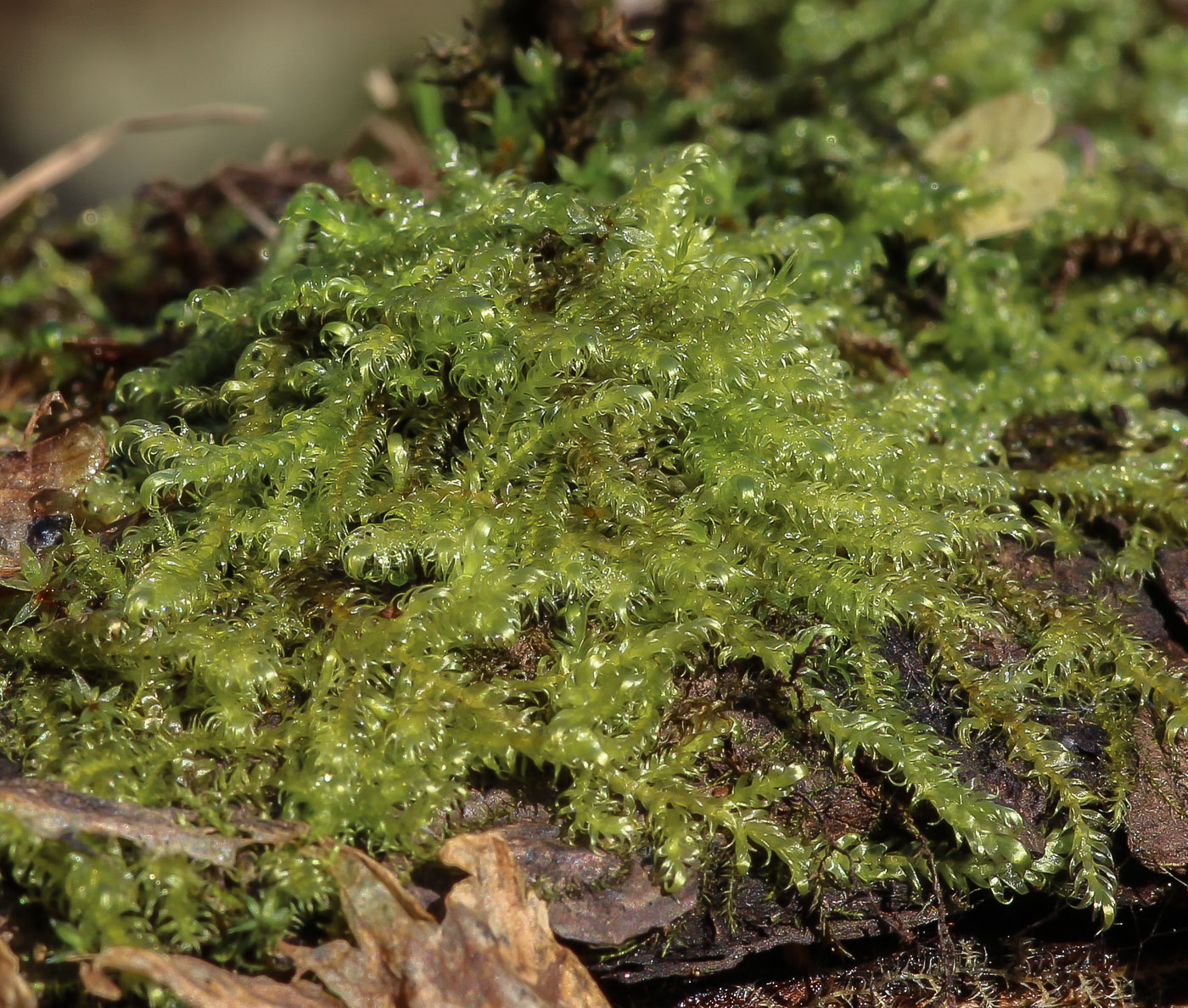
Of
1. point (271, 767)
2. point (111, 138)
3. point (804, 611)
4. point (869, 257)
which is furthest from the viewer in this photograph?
point (111, 138)

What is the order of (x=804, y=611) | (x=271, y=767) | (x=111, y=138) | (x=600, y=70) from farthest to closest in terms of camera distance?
(x=111, y=138)
(x=600, y=70)
(x=804, y=611)
(x=271, y=767)

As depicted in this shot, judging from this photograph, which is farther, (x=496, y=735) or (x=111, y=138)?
A: (x=111, y=138)

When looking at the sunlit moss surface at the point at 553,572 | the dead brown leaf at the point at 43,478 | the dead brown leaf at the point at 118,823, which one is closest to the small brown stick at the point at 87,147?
the sunlit moss surface at the point at 553,572

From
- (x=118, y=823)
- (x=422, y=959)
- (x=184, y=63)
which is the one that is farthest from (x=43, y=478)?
(x=184, y=63)

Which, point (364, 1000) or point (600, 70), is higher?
point (600, 70)

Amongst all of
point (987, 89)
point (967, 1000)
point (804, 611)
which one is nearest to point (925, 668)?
point (804, 611)

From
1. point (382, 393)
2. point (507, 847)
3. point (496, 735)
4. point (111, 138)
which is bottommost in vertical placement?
point (507, 847)

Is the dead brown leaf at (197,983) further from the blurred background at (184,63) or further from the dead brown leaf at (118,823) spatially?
the blurred background at (184,63)

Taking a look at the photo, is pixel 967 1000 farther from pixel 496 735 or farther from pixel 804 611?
pixel 496 735

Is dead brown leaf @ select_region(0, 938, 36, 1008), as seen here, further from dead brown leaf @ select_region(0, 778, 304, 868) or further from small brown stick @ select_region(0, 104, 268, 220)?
small brown stick @ select_region(0, 104, 268, 220)
